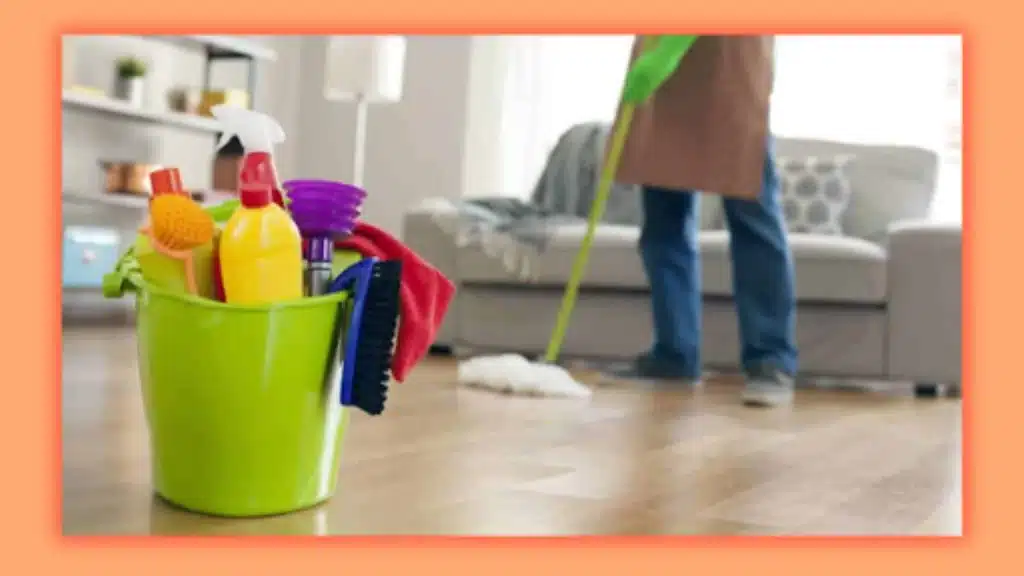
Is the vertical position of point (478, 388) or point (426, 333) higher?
point (426, 333)

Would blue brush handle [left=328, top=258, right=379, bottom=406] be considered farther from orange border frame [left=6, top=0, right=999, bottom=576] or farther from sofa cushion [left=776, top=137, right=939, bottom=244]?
sofa cushion [left=776, top=137, right=939, bottom=244]

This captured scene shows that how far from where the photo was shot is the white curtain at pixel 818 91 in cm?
345

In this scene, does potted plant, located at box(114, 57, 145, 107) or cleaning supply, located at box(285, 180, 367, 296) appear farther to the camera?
potted plant, located at box(114, 57, 145, 107)

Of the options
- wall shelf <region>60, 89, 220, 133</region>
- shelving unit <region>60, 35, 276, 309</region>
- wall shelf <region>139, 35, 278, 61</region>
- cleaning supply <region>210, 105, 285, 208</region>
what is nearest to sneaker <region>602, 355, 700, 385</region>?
cleaning supply <region>210, 105, 285, 208</region>

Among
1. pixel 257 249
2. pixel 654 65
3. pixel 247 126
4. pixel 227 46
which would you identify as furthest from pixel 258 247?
pixel 227 46

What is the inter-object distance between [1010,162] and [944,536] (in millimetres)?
312

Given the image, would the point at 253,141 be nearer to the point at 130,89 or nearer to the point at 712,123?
the point at 712,123

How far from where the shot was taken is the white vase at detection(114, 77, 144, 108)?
361 centimetres

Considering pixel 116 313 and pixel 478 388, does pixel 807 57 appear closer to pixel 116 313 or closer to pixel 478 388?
pixel 478 388

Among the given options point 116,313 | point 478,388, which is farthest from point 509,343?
point 116,313

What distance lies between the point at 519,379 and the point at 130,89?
7.86ft

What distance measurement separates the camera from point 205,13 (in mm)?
733

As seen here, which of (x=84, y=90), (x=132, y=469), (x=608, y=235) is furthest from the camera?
(x=84, y=90)

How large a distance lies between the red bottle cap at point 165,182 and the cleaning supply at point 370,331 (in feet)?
0.51
